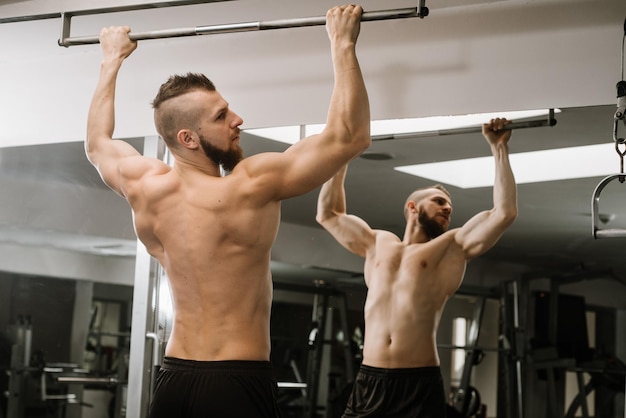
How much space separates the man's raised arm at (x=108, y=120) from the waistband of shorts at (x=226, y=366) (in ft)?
2.21

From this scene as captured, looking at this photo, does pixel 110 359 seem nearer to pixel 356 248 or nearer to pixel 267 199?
pixel 356 248

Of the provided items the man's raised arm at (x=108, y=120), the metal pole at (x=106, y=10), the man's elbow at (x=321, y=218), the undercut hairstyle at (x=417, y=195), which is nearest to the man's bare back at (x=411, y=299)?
the undercut hairstyle at (x=417, y=195)

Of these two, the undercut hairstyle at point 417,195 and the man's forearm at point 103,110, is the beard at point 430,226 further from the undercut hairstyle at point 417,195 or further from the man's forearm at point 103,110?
the man's forearm at point 103,110

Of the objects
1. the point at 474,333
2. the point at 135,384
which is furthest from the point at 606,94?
the point at 135,384

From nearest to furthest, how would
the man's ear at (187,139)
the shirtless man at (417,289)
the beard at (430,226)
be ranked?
the man's ear at (187,139) < the shirtless man at (417,289) < the beard at (430,226)

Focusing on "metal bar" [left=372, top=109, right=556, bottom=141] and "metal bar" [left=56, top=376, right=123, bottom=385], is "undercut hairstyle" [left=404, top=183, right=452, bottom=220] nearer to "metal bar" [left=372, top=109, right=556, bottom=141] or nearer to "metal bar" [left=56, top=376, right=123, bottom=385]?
"metal bar" [left=372, top=109, right=556, bottom=141]

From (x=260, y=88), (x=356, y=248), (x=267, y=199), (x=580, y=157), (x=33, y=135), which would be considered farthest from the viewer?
(x=33, y=135)

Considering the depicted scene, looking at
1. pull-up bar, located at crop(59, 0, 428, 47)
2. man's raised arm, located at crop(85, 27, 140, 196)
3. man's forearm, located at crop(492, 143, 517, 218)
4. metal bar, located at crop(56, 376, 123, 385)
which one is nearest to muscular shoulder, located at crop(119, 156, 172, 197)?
man's raised arm, located at crop(85, 27, 140, 196)

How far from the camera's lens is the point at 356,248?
Answer: 3.55 metres

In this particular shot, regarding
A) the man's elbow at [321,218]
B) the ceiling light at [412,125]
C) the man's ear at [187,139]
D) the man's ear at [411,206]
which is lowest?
the man's elbow at [321,218]

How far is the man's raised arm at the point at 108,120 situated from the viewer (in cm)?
304

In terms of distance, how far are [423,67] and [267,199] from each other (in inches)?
46.0

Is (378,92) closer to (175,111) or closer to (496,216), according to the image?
(496,216)

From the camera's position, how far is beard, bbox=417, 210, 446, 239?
3.33 metres
